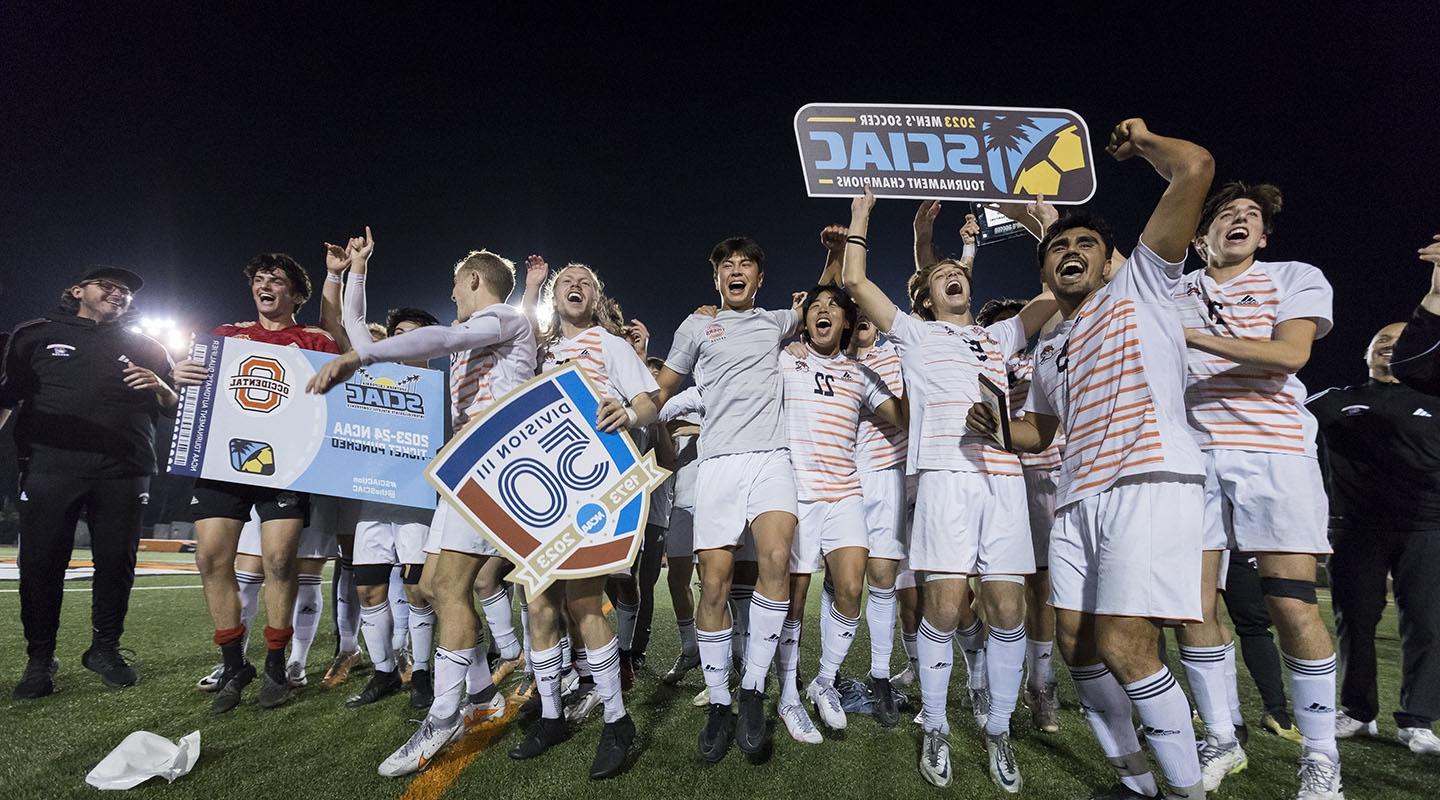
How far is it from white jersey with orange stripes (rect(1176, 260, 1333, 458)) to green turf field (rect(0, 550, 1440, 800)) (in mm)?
1599

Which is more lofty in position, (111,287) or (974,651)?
(111,287)

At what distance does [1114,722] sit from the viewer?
2.46m

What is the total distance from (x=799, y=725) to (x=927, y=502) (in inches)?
53.6

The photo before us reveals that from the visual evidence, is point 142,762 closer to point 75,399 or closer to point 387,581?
point 387,581

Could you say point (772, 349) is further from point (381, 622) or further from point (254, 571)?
point (254, 571)

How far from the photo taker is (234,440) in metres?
4.07

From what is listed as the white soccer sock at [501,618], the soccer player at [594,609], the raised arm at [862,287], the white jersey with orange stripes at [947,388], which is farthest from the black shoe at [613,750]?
the raised arm at [862,287]

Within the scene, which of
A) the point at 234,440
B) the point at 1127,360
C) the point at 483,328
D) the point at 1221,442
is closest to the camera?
the point at 1127,360

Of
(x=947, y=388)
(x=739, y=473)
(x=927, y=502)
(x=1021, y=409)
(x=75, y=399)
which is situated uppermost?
(x=947, y=388)

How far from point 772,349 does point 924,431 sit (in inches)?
39.3

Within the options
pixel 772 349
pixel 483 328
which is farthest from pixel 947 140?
pixel 483 328

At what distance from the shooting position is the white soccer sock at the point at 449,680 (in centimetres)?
301

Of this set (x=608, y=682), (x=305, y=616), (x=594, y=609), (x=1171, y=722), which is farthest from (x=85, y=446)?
(x=1171, y=722)

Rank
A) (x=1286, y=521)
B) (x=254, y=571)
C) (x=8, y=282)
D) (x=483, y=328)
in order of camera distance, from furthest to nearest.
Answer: (x=8, y=282) < (x=254, y=571) < (x=483, y=328) < (x=1286, y=521)
